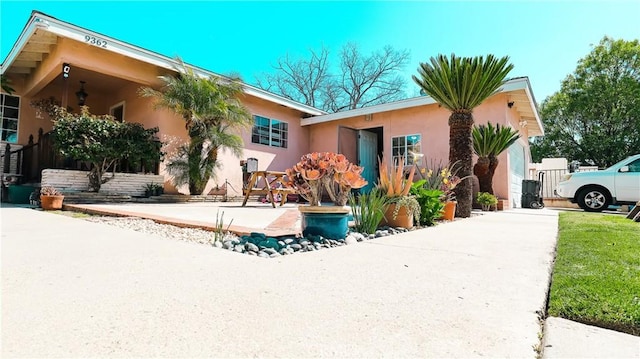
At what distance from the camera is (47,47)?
8.55 metres

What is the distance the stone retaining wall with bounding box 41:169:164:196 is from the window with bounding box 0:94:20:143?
3.85m

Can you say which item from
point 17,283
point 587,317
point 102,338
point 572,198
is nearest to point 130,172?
point 17,283

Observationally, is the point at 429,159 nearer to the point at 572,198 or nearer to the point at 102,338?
the point at 572,198

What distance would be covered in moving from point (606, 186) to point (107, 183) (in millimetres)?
11948

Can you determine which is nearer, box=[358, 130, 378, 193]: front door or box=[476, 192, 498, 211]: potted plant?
box=[476, 192, 498, 211]: potted plant

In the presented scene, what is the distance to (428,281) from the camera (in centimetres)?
183

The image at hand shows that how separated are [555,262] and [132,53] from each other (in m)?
9.37

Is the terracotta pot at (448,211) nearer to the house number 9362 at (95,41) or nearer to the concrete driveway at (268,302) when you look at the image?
the concrete driveway at (268,302)

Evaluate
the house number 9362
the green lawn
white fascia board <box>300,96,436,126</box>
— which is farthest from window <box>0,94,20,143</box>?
the green lawn

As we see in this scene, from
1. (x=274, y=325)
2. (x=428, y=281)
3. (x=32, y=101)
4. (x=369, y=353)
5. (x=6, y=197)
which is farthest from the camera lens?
(x=32, y=101)

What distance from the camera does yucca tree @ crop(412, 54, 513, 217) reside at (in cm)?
605

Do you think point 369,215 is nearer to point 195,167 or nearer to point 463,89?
point 463,89

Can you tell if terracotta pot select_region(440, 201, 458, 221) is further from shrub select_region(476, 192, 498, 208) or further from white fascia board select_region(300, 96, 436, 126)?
white fascia board select_region(300, 96, 436, 126)

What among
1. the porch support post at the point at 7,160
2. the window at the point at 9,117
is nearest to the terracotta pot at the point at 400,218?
the porch support post at the point at 7,160
